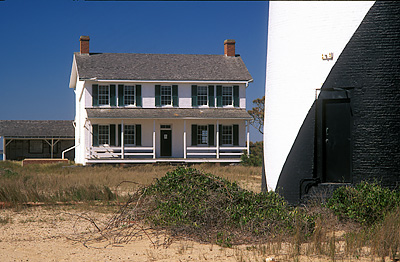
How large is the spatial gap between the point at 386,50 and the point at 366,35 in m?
0.42

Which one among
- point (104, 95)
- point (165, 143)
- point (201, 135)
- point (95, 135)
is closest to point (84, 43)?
point (104, 95)

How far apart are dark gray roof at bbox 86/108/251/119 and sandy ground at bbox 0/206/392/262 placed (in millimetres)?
17554

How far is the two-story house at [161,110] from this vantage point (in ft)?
88.2

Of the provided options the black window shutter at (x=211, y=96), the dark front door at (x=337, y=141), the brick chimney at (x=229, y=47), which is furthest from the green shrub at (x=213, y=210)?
the brick chimney at (x=229, y=47)

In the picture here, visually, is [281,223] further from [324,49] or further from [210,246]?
[324,49]

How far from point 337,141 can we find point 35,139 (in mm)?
32400

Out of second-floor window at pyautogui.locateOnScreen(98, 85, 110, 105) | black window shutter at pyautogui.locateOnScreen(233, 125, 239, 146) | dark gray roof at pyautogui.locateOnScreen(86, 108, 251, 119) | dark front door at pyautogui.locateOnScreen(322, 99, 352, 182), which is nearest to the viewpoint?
dark front door at pyautogui.locateOnScreen(322, 99, 352, 182)

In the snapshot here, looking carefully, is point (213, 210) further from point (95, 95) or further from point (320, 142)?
point (95, 95)

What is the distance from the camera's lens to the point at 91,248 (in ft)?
22.5

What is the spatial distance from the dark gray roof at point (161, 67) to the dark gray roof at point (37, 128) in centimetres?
888

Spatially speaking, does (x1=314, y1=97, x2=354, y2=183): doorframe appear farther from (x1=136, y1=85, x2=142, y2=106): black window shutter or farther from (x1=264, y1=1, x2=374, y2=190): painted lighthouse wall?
(x1=136, y1=85, x2=142, y2=106): black window shutter

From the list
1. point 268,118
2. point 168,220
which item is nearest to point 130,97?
point 268,118

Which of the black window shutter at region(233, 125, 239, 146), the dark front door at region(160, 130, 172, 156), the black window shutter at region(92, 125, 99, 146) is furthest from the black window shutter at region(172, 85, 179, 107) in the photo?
the black window shutter at region(92, 125, 99, 146)

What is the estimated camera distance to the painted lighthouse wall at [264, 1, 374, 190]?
27.8ft
